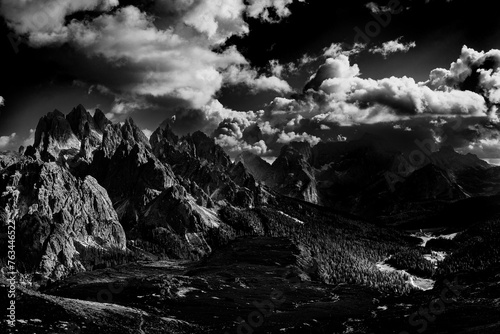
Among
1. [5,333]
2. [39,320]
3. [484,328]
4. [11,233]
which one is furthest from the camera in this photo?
[484,328]

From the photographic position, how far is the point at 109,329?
19938cm

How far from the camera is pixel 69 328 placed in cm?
18425

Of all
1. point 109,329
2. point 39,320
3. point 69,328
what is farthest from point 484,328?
point 39,320

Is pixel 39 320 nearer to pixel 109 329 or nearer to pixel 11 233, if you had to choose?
pixel 109 329

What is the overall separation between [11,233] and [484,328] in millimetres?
198152

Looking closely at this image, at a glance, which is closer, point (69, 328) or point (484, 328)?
point (69, 328)

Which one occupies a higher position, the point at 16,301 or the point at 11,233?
the point at 11,233

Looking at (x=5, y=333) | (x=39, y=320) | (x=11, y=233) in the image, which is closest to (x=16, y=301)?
(x=39, y=320)

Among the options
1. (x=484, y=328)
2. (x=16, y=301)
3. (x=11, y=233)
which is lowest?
(x=484, y=328)

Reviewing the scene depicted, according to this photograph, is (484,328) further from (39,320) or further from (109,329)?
(39,320)

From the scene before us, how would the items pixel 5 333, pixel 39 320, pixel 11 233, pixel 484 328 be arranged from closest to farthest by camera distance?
1. pixel 11 233
2. pixel 5 333
3. pixel 39 320
4. pixel 484 328

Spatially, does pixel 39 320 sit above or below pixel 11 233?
below

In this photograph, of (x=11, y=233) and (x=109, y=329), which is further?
(x=109, y=329)

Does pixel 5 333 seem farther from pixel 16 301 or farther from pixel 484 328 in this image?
pixel 484 328
